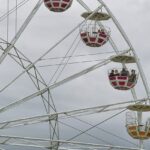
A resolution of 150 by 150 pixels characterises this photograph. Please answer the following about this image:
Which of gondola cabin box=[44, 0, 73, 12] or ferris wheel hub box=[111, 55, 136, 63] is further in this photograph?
gondola cabin box=[44, 0, 73, 12]

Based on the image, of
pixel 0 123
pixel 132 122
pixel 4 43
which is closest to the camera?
pixel 0 123

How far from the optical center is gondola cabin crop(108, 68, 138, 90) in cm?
3102

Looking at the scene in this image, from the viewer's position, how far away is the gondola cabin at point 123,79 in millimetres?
31016

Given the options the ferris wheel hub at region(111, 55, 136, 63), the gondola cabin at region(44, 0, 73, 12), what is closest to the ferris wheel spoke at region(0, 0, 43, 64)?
the gondola cabin at region(44, 0, 73, 12)

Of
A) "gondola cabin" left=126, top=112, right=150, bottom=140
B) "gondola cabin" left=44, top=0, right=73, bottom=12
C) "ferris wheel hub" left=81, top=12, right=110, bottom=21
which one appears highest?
"gondola cabin" left=44, top=0, right=73, bottom=12

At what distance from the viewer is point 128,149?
2669 centimetres

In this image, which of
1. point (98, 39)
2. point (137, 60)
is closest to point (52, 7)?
point (98, 39)

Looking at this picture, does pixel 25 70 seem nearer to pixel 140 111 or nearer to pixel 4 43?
pixel 4 43

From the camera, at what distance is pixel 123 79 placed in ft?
102

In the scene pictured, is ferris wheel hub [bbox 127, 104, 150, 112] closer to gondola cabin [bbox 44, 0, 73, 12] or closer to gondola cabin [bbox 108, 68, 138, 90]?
gondola cabin [bbox 108, 68, 138, 90]

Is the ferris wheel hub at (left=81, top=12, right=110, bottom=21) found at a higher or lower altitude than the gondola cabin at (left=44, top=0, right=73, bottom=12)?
lower

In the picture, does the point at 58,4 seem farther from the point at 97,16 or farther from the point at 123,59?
the point at 123,59

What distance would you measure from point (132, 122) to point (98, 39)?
4.50 metres

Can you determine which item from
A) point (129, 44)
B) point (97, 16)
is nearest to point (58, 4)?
point (97, 16)
